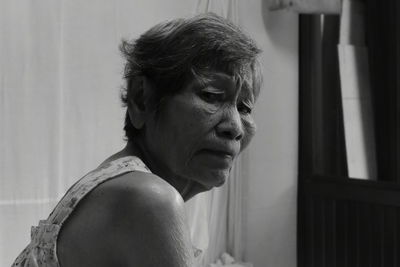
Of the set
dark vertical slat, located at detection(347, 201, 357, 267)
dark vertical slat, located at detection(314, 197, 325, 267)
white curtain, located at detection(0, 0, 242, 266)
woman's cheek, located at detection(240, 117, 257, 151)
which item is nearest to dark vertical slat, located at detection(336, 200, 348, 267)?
dark vertical slat, located at detection(347, 201, 357, 267)

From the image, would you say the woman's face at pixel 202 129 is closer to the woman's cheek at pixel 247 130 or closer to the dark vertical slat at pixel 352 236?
the woman's cheek at pixel 247 130

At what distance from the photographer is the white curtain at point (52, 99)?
2770 mm

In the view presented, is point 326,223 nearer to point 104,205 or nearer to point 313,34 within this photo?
point 313,34

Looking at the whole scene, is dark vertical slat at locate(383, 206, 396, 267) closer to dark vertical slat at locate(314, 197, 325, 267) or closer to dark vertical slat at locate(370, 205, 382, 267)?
dark vertical slat at locate(370, 205, 382, 267)

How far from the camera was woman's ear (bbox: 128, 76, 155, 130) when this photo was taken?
91cm

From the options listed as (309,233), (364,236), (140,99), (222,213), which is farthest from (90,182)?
(309,233)

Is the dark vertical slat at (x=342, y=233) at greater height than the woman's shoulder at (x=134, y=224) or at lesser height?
lesser

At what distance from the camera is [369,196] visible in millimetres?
3557

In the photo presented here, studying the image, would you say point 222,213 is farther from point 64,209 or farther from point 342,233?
point 64,209

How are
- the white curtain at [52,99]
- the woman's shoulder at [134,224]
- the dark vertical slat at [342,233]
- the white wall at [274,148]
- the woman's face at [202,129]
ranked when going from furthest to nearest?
1. the white wall at [274,148]
2. the dark vertical slat at [342,233]
3. the white curtain at [52,99]
4. the woman's face at [202,129]
5. the woman's shoulder at [134,224]

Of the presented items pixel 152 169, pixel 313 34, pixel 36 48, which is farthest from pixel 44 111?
pixel 152 169

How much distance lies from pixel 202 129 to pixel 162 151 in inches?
2.9

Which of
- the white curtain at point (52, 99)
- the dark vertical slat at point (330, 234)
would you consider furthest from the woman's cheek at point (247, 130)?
the dark vertical slat at point (330, 234)

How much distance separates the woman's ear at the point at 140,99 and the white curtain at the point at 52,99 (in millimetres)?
1931
